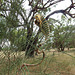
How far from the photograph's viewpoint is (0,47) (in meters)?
0.59

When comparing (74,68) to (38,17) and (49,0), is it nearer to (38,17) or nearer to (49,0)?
(38,17)

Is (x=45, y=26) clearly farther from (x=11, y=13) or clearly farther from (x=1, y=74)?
(x=1, y=74)

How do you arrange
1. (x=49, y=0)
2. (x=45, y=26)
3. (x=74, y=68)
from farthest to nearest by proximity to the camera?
(x=49, y=0)
(x=74, y=68)
(x=45, y=26)

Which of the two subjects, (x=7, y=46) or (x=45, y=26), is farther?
(x=45, y=26)

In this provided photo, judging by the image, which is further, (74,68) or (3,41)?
(74,68)

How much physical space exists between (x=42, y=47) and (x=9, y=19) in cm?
30

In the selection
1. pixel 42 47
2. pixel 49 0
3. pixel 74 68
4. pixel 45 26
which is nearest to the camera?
pixel 42 47

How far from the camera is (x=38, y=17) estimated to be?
47.1 inches

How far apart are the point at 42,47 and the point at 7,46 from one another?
0.22 m

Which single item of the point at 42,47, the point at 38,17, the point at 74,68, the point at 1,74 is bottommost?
the point at 74,68

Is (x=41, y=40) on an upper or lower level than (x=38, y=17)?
lower

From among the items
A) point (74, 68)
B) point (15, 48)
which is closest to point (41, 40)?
point (15, 48)

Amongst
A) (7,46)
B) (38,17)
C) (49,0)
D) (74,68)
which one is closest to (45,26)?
(38,17)

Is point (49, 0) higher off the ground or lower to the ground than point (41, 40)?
higher
